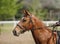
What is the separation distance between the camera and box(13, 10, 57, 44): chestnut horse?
599 centimetres

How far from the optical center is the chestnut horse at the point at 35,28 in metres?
5.99

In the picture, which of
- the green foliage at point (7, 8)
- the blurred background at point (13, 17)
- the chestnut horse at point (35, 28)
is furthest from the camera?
the green foliage at point (7, 8)

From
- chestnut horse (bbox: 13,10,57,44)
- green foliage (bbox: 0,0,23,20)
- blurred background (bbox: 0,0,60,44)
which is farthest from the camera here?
green foliage (bbox: 0,0,23,20)

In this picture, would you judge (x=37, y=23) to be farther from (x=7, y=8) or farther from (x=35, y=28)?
(x=7, y=8)

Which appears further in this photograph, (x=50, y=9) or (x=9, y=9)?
(x=50, y=9)

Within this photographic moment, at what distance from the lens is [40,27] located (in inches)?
238

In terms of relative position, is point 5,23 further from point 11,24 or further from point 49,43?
point 49,43

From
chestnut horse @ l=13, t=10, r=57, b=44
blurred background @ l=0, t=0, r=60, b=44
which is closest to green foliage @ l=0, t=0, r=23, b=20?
blurred background @ l=0, t=0, r=60, b=44

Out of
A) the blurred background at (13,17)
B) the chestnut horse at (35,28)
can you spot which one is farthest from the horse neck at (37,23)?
the blurred background at (13,17)

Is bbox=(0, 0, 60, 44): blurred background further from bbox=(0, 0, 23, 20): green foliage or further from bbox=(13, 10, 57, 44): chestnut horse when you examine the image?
bbox=(13, 10, 57, 44): chestnut horse

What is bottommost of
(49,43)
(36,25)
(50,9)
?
(50,9)

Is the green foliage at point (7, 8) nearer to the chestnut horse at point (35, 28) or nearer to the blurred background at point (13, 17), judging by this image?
the blurred background at point (13, 17)

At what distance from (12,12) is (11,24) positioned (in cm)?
570

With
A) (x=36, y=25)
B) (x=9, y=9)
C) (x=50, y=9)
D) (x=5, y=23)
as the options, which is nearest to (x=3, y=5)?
(x=9, y=9)
